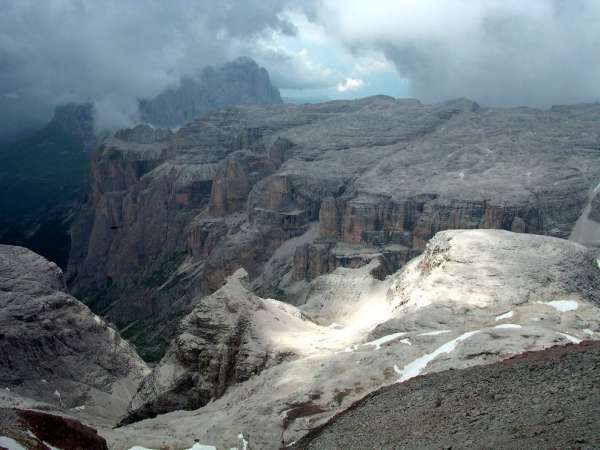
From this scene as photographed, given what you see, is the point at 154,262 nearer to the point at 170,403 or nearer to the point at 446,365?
the point at 170,403

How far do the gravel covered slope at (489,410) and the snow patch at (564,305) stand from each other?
→ 20369mm

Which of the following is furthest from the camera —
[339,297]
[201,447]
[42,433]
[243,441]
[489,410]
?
[339,297]

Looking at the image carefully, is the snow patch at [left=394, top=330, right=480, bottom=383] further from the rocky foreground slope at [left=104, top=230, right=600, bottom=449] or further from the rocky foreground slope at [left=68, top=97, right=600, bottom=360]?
the rocky foreground slope at [left=68, top=97, right=600, bottom=360]

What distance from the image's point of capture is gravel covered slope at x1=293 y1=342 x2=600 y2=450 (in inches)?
749

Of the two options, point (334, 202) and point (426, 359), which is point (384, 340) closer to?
point (426, 359)

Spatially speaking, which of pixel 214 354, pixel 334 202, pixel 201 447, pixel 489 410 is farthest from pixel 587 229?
pixel 489 410

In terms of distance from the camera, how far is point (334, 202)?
132375mm

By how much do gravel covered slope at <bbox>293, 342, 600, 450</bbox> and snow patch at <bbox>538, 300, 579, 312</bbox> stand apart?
66.8 ft

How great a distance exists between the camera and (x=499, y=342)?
34594 mm

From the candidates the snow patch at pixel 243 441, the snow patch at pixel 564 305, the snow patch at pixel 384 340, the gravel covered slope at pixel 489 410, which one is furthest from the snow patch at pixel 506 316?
the snow patch at pixel 243 441

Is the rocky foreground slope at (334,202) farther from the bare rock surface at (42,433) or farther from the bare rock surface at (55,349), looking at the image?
the bare rock surface at (42,433)

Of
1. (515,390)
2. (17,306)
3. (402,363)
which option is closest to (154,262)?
(17,306)

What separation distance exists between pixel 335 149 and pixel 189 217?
4860 cm

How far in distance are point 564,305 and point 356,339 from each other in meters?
16.3
